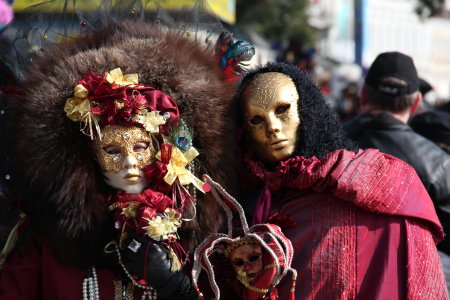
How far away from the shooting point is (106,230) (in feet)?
8.75

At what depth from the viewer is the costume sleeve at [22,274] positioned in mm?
2688

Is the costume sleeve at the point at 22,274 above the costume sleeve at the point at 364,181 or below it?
below

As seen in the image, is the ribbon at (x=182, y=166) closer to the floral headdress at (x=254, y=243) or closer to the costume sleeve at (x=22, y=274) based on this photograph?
the floral headdress at (x=254, y=243)

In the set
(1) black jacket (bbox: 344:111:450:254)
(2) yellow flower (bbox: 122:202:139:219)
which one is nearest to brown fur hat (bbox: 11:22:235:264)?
(2) yellow flower (bbox: 122:202:139:219)

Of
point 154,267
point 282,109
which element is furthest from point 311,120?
point 154,267

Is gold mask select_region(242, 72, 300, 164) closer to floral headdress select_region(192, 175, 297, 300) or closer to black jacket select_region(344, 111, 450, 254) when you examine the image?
floral headdress select_region(192, 175, 297, 300)

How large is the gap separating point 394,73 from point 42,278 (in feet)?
7.20

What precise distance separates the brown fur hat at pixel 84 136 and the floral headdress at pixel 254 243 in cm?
15

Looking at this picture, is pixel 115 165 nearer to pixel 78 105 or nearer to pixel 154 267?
pixel 78 105

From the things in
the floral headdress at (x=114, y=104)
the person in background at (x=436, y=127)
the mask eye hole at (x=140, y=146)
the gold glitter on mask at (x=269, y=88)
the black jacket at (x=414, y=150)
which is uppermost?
the floral headdress at (x=114, y=104)

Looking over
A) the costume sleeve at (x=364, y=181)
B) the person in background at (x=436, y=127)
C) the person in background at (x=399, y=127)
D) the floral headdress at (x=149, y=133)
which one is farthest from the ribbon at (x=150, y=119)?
the person in background at (x=436, y=127)

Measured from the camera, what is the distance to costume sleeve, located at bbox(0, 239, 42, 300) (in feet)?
A: 8.82

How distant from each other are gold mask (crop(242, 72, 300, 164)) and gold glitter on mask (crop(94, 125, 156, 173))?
474mm

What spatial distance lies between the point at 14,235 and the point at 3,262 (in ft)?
0.41
